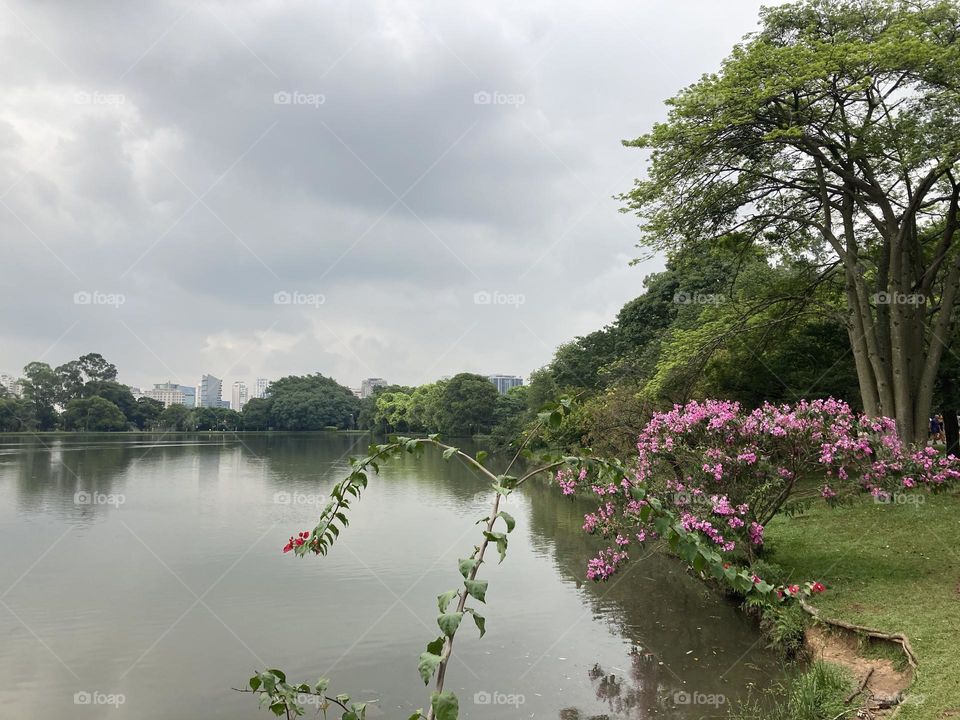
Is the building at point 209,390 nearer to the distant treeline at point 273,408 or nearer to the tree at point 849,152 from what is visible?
the distant treeline at point 273,408

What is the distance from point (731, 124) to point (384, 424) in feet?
284

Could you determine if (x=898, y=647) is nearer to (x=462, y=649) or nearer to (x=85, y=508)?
(x=462, y=649)

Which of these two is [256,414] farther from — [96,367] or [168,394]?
[168,394]

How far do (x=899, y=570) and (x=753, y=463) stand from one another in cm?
241

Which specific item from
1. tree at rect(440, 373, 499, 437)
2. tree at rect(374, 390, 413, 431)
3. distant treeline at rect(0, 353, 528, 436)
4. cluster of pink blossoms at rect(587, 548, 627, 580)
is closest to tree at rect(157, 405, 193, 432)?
distant treeline at rect(0, 353, 528, 436)

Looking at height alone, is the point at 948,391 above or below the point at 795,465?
above

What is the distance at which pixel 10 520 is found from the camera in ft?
60.1

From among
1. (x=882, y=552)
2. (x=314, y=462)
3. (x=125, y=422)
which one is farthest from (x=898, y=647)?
(x=125, y=422)

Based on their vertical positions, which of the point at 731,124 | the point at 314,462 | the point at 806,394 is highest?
the point at 731,124

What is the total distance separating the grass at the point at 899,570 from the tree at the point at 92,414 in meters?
78.6

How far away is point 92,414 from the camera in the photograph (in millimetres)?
75812

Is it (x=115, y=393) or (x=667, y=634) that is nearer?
(x=667, y=634)

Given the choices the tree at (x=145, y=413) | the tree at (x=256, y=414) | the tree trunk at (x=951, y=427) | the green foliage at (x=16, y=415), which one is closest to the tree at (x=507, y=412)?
the tree trunk at (x=951, y=427)

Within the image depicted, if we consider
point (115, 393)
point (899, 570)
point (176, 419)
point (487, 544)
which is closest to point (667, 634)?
point (899, 570)
